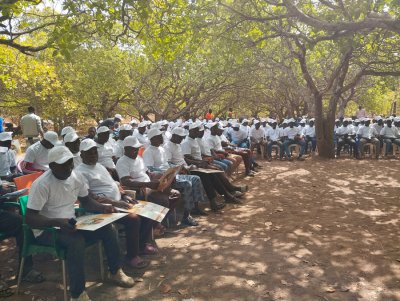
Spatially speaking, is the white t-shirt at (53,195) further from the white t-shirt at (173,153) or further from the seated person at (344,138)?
the seated person at (344,138)

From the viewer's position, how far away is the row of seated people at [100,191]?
144 inches

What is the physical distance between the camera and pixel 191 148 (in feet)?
26.5

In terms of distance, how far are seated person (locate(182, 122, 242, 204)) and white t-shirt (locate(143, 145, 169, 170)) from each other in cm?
68

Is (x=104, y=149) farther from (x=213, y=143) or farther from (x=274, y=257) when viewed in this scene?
(x=274, y=257)

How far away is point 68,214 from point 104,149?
328 cm

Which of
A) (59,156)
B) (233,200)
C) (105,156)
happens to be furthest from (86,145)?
(233,200)

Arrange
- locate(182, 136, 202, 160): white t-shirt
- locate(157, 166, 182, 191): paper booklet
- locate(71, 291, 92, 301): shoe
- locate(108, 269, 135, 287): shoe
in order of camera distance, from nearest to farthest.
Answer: locate(71, 291, 92, 301): shoe → locate(108, 269, 135, 287): shoe → locate(157, 166, 182, 191): paper booklet → locate(182, 136, 202, 160): white t-shirt

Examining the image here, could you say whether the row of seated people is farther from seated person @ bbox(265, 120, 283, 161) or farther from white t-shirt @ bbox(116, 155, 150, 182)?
seated person @ bbox(265, 120, 283, 161)

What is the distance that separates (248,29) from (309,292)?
8343 millimetres

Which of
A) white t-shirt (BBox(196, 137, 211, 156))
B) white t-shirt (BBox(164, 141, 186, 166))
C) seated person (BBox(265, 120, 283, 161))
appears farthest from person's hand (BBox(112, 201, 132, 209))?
seated person (BBox(265, 120, 283, 161))

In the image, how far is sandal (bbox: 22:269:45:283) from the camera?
4.09 m

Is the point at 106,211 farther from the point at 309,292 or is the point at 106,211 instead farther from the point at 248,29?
the point at 248,29

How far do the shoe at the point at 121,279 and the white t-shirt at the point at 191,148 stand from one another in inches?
165

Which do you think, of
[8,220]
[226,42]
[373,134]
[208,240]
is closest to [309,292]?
[208,240]
